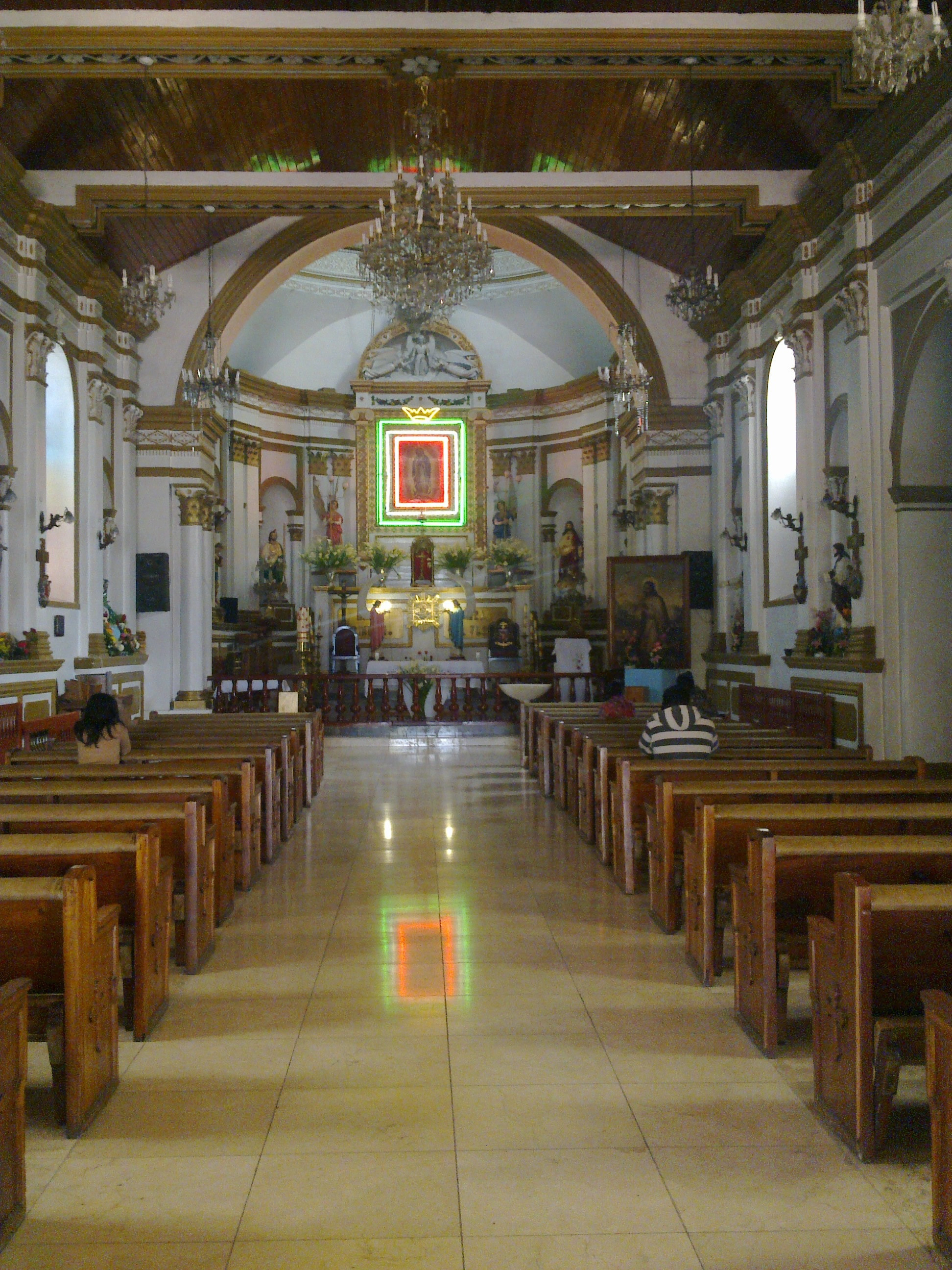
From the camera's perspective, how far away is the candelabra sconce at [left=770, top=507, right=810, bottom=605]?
1193cm

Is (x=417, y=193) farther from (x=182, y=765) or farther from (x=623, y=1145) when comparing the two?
(x=623, y=1145)

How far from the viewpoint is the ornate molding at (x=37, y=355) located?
11523 millimetres

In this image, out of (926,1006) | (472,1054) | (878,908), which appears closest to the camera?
(926,1006)

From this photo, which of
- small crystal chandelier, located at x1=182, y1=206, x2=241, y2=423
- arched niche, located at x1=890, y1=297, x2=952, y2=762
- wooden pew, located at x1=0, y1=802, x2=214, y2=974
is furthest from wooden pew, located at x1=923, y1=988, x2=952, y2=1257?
small crystal chandelier, located at x1=182, y1=206, x2=241, y2=423

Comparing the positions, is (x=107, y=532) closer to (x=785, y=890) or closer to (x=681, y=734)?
(x=681, y=734)

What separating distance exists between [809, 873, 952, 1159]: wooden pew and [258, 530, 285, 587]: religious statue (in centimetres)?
1768

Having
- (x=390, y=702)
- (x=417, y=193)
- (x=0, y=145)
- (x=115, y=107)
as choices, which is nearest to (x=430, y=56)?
(x=417, y=193)

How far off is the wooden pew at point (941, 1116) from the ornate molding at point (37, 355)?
11.2 m

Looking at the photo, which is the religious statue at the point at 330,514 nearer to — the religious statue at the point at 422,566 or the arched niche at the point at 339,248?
the religious statue at the point at 422,566

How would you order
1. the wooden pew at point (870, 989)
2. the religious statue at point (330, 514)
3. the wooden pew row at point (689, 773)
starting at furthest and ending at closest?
the religious statue at point (330, 514) → the wooden pew row at point (689, 773) → the wooden pew at point (870, 989)

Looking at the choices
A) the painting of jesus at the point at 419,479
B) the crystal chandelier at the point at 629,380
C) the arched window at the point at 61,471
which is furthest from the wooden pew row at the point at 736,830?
the painting of jesus at the point at 419,479

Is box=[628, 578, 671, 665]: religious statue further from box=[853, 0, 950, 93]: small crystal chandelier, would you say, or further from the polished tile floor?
box=[853, 0, 950, 93]: small crystal chandelier

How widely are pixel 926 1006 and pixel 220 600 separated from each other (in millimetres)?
16940

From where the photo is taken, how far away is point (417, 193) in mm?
8906
